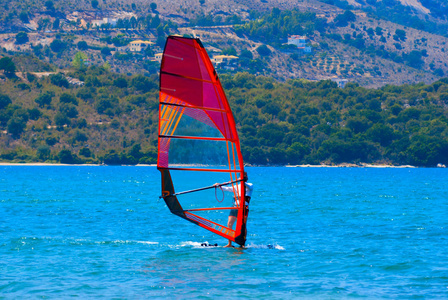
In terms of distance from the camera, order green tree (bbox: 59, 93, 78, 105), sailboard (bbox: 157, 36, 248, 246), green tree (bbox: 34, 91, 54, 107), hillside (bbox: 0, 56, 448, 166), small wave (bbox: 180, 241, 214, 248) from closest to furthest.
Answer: sailboard (bbox: 157, 36, 248, 246) < small wave (bbox: 180, 241, 214, 248) < hillside (bbox: 0, 56, 448, 166) < green tree (bbox: 34, 91, 54, 107) < green tree (bbox: 59, 93, 78, 105)

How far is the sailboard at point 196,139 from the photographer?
19281 mm

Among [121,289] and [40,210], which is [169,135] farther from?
[40,210]

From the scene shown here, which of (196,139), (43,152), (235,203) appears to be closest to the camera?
(196,139)

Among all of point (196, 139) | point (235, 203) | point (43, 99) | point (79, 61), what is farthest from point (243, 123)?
point (196, 139)

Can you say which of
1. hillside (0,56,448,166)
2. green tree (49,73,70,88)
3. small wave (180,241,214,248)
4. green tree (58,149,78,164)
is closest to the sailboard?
small wave (180,241,214,248)

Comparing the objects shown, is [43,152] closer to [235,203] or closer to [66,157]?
[66,157]

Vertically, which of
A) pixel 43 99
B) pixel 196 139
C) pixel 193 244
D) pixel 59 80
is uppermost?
pixel 196 139

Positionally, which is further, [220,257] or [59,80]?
[59,80]

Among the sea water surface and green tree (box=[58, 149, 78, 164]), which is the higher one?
the sea water surface

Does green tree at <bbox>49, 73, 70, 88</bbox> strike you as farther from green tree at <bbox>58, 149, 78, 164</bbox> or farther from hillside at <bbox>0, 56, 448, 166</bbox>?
green tree at <bbox>58, 149, 78, 164</bbox>

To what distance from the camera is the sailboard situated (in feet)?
63.3

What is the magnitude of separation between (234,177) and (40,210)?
817 inches

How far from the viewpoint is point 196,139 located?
1977 centimetres

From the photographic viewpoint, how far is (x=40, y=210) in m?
38.2
